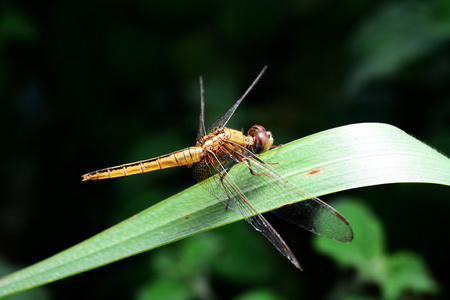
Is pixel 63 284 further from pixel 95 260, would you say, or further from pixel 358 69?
pixel 358 69

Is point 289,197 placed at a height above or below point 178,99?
below

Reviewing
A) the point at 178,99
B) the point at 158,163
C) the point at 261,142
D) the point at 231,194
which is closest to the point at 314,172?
the point at 231,194

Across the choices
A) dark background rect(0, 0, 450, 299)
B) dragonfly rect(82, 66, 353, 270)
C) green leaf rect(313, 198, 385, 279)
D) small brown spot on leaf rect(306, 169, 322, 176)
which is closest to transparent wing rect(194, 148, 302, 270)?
dragonfly rect(82, 66, 353, 270)

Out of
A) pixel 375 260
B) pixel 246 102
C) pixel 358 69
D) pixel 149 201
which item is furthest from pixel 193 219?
pixel 246 102

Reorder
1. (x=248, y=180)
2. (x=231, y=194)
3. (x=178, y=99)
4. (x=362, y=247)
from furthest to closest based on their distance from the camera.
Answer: (x=178, y=99) < (x=362, y=247) < (x=248, y=180) < (x=231, y=194)

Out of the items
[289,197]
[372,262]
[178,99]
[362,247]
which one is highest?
[178,99]

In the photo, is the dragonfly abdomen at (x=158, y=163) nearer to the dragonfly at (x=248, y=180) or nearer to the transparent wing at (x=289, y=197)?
the dragonfly at (x=248, y=180)

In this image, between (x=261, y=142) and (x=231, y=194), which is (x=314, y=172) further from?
(x=261, y=142)
